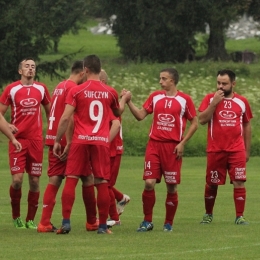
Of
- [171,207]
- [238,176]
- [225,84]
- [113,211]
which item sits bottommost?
[113,211]

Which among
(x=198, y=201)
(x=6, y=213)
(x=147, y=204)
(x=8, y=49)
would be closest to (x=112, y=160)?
(x=147, y=204)

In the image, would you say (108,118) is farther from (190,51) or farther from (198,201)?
(190,51)

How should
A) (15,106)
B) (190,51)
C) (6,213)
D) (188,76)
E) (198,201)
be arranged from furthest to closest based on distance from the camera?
(190,51)
(188,76)
(198,201)
(6,213)
(15,106)

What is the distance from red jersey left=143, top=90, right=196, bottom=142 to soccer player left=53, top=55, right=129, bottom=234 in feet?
3.10

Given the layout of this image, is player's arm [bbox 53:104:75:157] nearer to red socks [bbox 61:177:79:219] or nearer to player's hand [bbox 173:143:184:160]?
red socks [bbox 61:177:79:219]

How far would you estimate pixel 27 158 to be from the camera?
14.5 meters

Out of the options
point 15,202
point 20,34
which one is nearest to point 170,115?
point 15,202

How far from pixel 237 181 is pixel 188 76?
36.5m

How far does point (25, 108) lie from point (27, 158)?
Result: 656mm

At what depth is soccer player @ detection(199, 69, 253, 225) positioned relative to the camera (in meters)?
14.9

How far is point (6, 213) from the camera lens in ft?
55.1

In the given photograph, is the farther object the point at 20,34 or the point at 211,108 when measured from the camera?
the point at 20,34

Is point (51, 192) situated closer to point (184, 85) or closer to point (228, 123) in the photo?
point (228, 123)

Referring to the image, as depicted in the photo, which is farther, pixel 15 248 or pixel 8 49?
pixel 8 49
